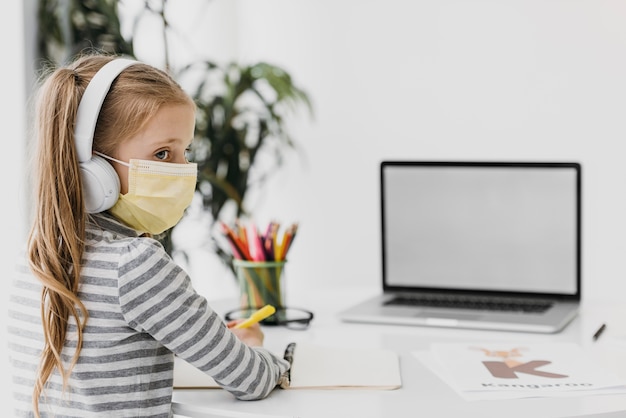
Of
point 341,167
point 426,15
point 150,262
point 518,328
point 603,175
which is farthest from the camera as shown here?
point 341,167

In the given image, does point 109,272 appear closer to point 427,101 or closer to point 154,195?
point 154,195

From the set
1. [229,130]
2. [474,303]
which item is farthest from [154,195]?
[229,130]

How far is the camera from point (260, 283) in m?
1.60

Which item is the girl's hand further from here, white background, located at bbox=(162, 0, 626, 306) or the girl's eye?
white background, located at bbox=(162, 0, 626, 306)

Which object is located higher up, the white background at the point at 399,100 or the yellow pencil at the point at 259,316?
the white background at the point at 399,100

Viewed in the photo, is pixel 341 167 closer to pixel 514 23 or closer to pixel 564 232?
pixel 514 23

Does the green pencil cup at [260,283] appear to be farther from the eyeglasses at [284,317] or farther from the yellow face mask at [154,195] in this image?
the yellow face mask at [154,195]

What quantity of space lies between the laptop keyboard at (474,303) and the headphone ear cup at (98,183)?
29.6 inches

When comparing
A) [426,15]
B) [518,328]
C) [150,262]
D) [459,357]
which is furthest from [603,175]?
[150,262]

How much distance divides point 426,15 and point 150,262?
6.87 ft

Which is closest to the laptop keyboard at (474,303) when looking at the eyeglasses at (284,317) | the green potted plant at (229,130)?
the eyeglasses at (284,317)

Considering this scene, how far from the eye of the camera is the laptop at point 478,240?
5.48 ft

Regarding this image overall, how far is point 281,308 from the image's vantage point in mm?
1597

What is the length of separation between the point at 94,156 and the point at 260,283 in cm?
56
